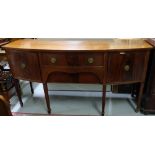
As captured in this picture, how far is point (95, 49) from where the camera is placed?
138 centimetres

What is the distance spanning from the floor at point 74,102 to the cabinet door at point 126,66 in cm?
48

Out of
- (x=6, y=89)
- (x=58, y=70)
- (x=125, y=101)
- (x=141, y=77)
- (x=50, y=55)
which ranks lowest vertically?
(x=125, y=101)

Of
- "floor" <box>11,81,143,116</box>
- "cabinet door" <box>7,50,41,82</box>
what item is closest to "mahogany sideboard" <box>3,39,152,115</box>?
"cabinet door" <box>7,50,41,82</box>

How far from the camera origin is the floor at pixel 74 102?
6.17ft

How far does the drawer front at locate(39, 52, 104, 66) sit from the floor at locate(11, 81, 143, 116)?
66 centimetres

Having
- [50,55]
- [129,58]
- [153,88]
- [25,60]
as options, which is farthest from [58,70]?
[153,88]

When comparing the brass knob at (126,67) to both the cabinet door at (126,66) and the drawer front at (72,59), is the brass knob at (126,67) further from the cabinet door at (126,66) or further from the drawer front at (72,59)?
the drawer front at (72,59)

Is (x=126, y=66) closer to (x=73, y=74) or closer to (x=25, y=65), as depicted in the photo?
(x=73, y=74)

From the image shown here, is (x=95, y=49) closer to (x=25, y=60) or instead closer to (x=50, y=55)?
(x=50, y=55)

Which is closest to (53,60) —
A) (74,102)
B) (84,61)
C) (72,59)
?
(72,59)

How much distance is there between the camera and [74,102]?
6.81 feet

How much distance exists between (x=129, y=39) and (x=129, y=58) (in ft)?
1.12

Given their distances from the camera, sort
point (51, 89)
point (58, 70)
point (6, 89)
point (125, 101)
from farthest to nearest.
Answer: point (51, 89) → point (125, 101) → point (6, 89) → point (58, 70)

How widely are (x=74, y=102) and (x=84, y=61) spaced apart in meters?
0.79
